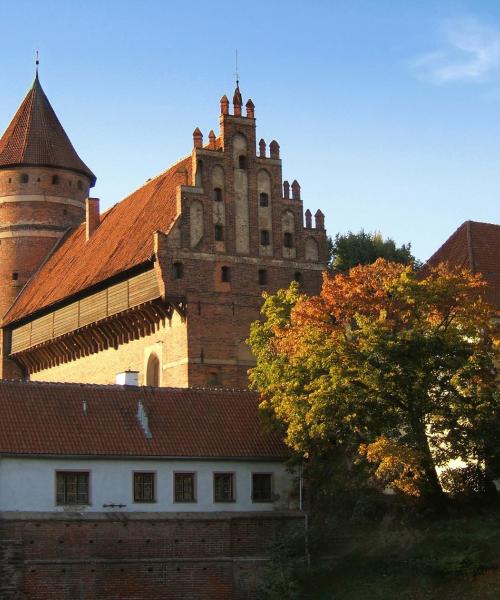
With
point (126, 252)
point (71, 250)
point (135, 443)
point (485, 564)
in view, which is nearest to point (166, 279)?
point (126, 252)

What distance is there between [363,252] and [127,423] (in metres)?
26.0

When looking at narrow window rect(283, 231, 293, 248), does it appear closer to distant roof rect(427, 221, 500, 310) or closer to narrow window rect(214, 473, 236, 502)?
distant roof rect(427, 221, 500, 310)

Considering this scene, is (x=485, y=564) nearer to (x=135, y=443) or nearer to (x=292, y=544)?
(x=292, y=544)

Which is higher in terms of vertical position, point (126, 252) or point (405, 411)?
point (126, 252)

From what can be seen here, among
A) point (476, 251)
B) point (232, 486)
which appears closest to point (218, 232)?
point (476, 251)

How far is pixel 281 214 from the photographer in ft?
141

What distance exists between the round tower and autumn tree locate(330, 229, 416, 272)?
12618mm

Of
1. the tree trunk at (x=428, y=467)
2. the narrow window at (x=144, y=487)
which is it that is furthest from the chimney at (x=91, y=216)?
the tree trunk at (x=428, y=467)

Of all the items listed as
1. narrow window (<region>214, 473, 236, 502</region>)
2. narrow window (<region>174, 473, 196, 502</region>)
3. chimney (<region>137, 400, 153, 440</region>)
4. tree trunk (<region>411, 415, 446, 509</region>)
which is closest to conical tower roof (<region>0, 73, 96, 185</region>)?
chimney (<region>137, 400, 153, 440</region>)

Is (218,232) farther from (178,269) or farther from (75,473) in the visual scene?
(75,473)

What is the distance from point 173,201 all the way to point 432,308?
15776 millimetres

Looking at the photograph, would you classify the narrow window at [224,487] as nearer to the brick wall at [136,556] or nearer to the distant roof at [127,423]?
the distant roof at [127,423]

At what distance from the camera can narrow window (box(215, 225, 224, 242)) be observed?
41375 mm

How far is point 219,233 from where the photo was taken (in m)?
41.5
